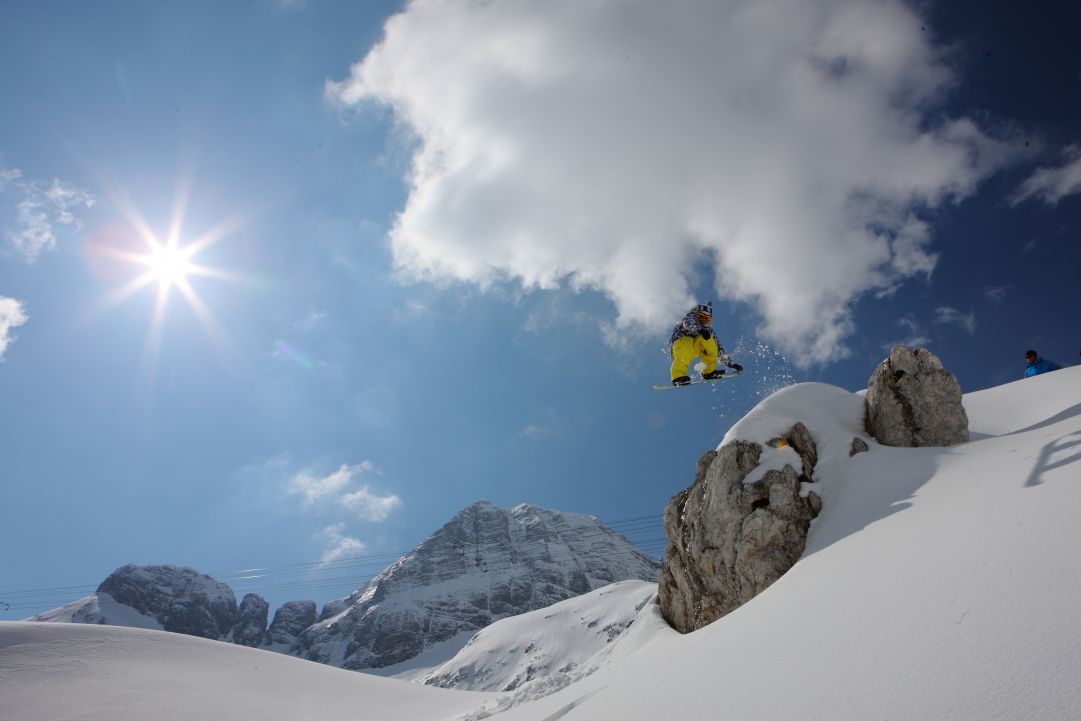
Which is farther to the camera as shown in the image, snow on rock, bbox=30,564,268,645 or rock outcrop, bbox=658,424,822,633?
snow on rock, bbox=30,564,268,645

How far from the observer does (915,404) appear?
17.1 m

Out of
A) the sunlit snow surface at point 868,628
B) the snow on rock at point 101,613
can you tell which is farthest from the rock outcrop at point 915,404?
the snow on rock at point 101,613

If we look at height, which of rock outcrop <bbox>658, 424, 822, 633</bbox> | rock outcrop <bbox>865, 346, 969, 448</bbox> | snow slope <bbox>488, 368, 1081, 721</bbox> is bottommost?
snow slope <bbox>488, 368, 1081, 721</bbox>

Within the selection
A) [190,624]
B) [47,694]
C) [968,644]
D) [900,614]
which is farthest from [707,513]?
[190,624]

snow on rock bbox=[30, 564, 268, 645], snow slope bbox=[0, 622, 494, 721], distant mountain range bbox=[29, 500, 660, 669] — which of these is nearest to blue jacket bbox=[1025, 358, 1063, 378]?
snow slope bbox=[0, 622, 494, 721]

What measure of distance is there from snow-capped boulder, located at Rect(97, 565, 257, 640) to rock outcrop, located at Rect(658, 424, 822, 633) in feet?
705

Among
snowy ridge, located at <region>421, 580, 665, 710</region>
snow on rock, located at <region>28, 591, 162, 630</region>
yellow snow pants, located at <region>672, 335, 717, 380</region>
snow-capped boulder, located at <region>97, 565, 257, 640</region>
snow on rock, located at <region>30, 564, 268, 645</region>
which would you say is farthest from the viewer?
snow-capped boulder, located at <region>97, 565, 257, 640</region>

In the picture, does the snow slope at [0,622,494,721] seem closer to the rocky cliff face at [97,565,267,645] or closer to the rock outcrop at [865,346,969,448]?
the rock outcrop at [865,346,969,448]

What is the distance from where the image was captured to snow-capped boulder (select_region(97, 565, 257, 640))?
7219 inches

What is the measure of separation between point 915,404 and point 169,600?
238718mm

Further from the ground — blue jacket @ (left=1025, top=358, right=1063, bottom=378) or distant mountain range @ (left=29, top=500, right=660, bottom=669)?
distant mountain range @ (left=29, top=500, right=660, bottom=669)

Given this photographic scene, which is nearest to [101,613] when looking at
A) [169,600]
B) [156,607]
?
[156,607]

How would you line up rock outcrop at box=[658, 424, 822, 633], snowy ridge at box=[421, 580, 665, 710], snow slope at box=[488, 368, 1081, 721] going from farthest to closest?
snowy ridge at box=[421, 580, 665, 710]
rock outcrop at box=[658, 424, 822, 633]
snow slope at box=[488, 368, 1081, 721]

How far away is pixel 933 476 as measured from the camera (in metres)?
12.7
